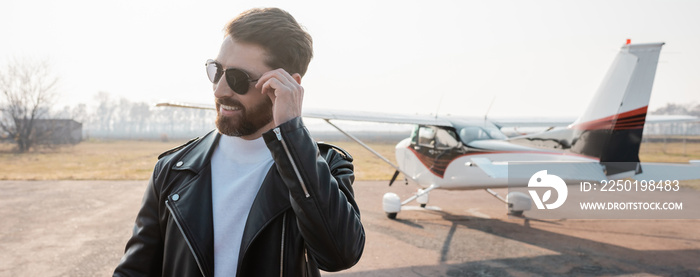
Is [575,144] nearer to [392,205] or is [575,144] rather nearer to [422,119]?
[422,119]

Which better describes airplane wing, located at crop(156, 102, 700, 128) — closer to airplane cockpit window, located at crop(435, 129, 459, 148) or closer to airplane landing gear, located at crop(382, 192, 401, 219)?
airplane cockpit window, located at crop(435, 129, 459, 148)

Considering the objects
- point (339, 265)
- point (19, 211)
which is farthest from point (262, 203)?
point (19, 211)

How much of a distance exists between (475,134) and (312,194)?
705cm

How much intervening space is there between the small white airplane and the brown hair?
6141 mm

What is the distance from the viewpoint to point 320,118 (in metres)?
7.78

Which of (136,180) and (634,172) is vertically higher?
(634,172)

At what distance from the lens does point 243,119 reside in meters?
1.17

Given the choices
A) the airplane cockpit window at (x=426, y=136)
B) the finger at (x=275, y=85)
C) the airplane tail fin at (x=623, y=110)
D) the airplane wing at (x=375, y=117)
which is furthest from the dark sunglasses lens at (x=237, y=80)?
the airplane cockpit window at (x=426, y=136)

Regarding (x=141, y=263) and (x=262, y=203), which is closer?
(x=262, y=203)

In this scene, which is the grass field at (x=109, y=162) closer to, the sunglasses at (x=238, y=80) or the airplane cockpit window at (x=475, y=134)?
the airplane cockpit window at (x=475, y=134)

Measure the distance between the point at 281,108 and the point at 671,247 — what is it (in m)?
7.13

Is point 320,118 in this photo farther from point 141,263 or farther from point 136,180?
point 136,180

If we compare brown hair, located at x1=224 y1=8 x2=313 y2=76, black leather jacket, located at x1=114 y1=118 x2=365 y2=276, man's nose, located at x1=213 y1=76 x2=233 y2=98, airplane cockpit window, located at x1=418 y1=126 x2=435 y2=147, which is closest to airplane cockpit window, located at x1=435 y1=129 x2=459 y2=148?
airplane cockpit window, located at x1=418 y1=126 x2=435 y2=147

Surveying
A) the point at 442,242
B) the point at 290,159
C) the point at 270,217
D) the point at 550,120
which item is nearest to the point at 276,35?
the point at 290,159
